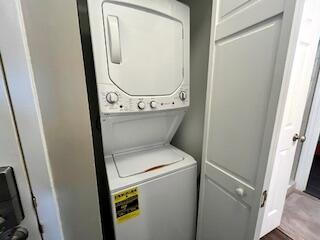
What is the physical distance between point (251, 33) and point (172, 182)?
1141 mm

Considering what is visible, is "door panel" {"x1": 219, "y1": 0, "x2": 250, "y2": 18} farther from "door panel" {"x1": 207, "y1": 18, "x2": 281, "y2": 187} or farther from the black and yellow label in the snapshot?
the black and yellow label

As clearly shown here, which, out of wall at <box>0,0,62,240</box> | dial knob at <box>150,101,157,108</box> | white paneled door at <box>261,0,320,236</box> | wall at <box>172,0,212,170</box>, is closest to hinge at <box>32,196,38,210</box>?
wall at <box>0,0,62,240</box>

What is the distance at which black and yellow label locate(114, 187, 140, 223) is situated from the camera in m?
1.05

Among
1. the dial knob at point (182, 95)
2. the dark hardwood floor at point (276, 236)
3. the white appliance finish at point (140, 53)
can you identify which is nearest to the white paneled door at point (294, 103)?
the dark hardwood floor at point (276, 236)

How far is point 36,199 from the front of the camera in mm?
442

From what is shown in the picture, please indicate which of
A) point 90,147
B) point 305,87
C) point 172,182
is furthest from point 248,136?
point 305,87

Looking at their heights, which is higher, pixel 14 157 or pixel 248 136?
pixel 14 157

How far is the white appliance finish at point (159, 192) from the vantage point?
1.14m

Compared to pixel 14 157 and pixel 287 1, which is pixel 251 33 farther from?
pixel 14 157

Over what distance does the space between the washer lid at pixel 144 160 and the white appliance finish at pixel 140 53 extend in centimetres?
47

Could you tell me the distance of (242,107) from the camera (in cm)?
94

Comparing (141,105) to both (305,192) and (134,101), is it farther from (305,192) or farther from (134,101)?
(305,192)

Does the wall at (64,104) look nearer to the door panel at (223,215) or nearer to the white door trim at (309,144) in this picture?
the door panel at (223,215)

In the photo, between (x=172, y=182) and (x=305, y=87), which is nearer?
(x=172, y=182)
